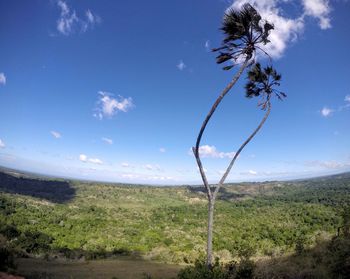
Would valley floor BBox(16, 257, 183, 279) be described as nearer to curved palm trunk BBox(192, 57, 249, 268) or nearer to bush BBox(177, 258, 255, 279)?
bush BBox(177, 258, 255, 279)

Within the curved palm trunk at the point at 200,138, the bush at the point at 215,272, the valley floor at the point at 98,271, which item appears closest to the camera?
the bush at the point at 215,272

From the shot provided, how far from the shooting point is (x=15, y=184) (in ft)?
370

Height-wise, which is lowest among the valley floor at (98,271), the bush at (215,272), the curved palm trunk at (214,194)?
the valley floor at (98,271)

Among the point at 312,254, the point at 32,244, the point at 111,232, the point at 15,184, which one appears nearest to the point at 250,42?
the point at 312,254

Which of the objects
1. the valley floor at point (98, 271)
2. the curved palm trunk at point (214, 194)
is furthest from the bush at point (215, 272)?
the valley floor at point (98, 271)

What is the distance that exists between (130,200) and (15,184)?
5014 cm

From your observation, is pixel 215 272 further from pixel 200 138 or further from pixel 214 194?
pixel 200 138

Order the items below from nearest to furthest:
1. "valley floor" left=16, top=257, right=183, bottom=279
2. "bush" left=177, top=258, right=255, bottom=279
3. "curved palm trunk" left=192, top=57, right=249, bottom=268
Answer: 1. "bush" left=177, top=258, right=255, bottom=279
2. "curved palm trunk" left=192, top=57, right=249, bottom=268
3. "valley floor" left=16, top=257, right=183, bottom=279

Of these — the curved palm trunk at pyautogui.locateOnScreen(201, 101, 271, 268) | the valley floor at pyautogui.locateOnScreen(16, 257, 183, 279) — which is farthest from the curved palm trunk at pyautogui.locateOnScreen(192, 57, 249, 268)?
the valley floor at pyautogui.locateOnScreen(16, 257, 183, 279)

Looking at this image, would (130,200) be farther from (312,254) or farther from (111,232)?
(312,254)

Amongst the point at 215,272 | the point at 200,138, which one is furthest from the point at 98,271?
the point at 200,138

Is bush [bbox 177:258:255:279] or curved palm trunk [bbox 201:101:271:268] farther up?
curved palm trunk [bbox 201:101:271:268]

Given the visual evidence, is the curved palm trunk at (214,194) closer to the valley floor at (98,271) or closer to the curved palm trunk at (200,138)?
the curved palm trunk at (200,138)

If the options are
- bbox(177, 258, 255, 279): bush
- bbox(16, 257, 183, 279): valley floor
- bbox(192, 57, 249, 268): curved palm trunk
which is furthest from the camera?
bbox(16, 257, 183, 279): valley floor
